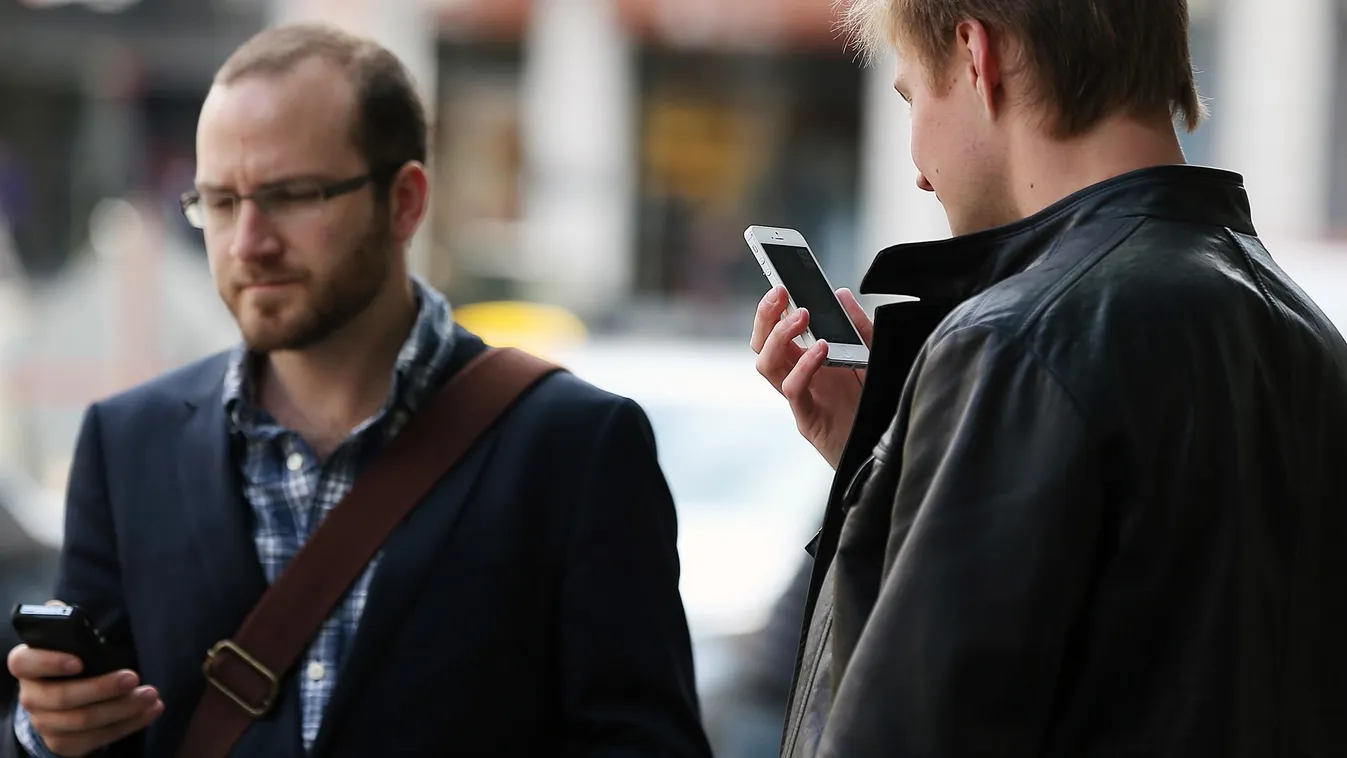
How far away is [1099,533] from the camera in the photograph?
5.69 ft

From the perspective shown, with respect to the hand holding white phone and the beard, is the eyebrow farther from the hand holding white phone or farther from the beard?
the hand holding white phone

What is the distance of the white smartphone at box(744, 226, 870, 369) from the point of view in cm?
231

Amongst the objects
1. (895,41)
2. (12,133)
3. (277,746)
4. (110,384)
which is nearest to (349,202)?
(277,746)

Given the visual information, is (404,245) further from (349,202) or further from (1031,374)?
(1031,374)

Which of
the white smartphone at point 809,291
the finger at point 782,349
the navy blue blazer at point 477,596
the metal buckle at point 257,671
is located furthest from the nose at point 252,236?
the finger at point 782,349

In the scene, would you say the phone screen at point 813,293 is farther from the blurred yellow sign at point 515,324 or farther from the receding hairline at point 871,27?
the blurred yellow sign at point 515,324

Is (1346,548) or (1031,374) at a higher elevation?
(1031,374)

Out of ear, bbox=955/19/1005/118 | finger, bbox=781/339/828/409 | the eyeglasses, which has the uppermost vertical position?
ear, bbox=955/19/1005/118

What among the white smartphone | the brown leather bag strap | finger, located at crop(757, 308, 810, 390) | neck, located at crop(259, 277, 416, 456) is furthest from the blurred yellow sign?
finger, located at crop(757, 308, 810, 390)

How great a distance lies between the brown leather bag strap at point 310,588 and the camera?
2.62 metres

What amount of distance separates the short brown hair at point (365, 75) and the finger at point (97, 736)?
3.11ft

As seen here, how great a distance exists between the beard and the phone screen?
763mm

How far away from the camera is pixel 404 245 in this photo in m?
3.05

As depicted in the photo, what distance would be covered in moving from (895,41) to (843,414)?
58cm
